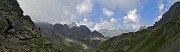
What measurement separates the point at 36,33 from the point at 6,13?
15021mm

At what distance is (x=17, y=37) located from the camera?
425 ft

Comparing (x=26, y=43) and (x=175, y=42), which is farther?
(x=175, y=42)

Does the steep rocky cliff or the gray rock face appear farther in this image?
the gray rock face

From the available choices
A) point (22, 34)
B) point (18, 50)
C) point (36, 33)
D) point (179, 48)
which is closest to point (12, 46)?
point (18, 50)

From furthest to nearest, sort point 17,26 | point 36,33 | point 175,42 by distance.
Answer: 1. point 175,42
2. point 36,33
3. point 17,26

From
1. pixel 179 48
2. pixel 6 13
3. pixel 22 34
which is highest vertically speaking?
pixel 6 13

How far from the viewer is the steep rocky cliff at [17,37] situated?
397ft

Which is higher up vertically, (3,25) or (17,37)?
(3,25)

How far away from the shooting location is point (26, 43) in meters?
128

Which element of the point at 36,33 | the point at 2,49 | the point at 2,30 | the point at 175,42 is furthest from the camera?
the point at 175,42

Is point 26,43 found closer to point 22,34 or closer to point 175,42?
point 22,34

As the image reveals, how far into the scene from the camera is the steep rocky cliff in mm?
121037

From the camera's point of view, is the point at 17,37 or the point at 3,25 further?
the point at 17,37

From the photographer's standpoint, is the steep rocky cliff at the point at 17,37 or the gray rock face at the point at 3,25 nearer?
the steep rocky cliff at the point at 17,37
